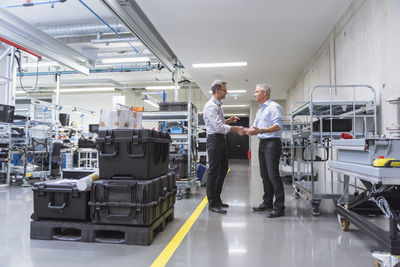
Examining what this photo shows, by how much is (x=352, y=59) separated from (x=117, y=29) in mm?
5377

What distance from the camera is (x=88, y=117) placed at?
14.5 metres

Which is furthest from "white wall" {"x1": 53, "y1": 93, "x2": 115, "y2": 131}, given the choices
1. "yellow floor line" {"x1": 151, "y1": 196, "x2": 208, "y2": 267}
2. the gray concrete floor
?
"yellow floor line" {"x1": 151, "y1": 196, "x2": 208, "y2": 267}

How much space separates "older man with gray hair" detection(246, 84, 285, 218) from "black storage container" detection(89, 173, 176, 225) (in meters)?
1.45

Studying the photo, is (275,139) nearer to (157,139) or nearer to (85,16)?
(157,139)

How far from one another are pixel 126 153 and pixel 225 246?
114 cm

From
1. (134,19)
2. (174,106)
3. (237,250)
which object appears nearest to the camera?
(237,250)

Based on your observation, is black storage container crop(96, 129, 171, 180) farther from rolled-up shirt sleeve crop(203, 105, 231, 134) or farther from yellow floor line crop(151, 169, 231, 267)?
rolled-up shirt sleeve crop(203, 105, 231, 134)

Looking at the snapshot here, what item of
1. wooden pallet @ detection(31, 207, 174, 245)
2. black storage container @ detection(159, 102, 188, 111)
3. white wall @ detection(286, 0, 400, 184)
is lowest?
wooden pallet @ detection(31, 207, 174, 245)

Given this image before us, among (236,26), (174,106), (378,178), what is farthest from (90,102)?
(378,178)

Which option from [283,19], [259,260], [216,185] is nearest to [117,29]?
[283,19]

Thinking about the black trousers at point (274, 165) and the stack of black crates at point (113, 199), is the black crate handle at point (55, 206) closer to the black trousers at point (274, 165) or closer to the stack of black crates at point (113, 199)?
the stack of black crates at point (113, 199)

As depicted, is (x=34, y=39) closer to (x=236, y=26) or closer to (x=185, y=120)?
(x=185, y=120)

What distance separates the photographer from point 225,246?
215cm

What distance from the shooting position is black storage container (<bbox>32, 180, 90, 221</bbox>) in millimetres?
2258
